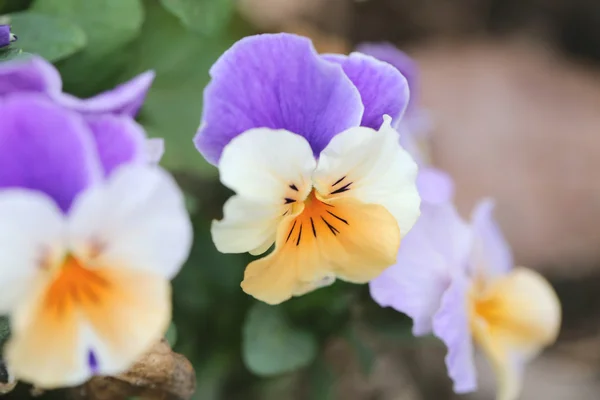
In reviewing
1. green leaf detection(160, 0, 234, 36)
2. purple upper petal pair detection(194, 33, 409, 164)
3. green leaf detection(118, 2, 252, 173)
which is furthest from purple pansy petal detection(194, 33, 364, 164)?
green leaf detection(118, 2, 252, 173)

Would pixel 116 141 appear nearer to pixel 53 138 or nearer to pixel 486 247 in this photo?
pixel 53 138

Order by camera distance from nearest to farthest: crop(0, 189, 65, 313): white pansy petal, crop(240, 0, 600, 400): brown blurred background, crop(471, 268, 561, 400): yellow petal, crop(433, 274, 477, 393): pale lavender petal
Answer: crop(0, 189, 65, 313): white pansy petal → crop(433, 274, 477, 393): pale lavender petal → crop(471, 268, 561, 400): yellow petal → crop(240, 0, 600, 400): brown blurred background

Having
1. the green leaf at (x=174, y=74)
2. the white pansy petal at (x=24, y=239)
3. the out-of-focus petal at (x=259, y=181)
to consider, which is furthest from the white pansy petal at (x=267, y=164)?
the green leaf at (x=174, y=74)

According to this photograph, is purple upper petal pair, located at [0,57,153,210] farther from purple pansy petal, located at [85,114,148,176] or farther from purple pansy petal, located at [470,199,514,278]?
purple pansy petal, located at [470,199,514,278]

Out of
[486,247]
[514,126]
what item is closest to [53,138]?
[486,247]

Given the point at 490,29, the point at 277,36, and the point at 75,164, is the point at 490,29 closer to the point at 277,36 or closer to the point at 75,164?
the point at 277,36

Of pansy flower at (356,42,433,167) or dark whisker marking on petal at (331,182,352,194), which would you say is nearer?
dark whisker marking on petal at (331,182,352,194)
